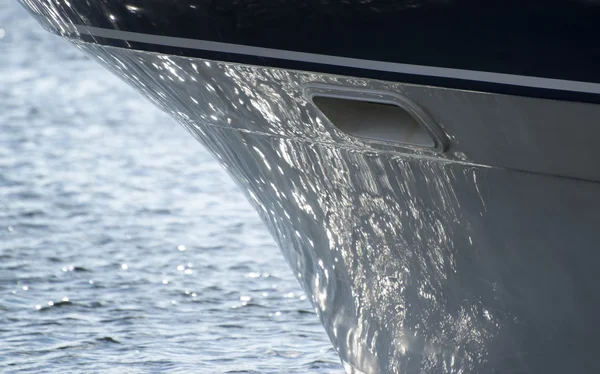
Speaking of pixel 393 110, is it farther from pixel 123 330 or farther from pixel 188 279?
pixel 188 279

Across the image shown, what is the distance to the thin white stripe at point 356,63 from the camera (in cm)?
191

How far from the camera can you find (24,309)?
16.2ft

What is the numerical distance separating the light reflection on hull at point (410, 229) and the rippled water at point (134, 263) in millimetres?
1544

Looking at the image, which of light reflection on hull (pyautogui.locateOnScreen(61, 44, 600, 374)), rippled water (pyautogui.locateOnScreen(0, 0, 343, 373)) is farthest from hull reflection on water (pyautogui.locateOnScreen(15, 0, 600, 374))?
rippled water (pyautogui.locateOnScreen(0, 0, 343, 373))

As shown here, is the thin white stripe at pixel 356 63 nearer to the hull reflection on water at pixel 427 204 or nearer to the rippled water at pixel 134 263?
the hull reflection on water at pixel 427 204

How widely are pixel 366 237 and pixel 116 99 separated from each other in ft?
25.8

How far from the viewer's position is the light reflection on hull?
2262 millimetres

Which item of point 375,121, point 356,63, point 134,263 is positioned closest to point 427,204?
point 375,121

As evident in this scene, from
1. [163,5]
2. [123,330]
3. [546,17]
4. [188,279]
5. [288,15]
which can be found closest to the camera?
[546,17]

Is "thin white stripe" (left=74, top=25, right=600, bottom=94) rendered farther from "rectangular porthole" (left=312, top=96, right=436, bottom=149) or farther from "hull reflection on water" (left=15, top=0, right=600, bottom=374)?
"rectangular porthole" (left=312, top=96, right=436, bottom=149)

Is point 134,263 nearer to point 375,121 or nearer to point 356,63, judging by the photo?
point 375,121

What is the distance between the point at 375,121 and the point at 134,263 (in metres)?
3.52

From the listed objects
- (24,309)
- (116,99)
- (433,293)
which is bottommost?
(116,99)

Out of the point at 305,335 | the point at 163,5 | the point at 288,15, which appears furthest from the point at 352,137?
the point at 305,335
